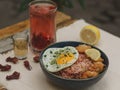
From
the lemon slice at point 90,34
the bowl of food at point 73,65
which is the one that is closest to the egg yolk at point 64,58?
the bowl of food at point 73,65

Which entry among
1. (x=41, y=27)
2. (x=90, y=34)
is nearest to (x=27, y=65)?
(x=41, y=27)

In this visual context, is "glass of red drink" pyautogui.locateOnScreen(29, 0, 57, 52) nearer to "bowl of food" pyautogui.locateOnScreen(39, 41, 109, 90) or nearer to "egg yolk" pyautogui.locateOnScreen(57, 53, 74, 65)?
"bowl of food" pyautogui.locateOnScreen(39, 41, 109, 90)

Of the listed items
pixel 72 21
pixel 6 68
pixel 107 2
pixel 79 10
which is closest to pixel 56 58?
pixel 6 68

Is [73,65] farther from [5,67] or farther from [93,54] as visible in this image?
[5,67]

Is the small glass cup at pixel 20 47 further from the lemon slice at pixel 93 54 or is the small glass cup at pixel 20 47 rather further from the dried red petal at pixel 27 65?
the lemon slice at pixel 93 54

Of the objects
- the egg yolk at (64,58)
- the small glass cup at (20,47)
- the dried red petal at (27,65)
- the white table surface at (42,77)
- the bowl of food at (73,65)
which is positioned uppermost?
the egg yolk at (64,58)
